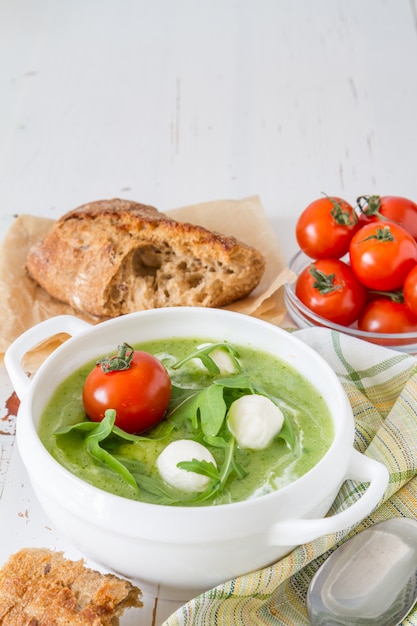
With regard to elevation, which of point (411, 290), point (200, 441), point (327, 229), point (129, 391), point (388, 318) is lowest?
point (388, 318)

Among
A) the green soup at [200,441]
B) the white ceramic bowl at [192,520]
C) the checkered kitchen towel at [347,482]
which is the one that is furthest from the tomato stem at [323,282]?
the white ceramic bowl at [192,520]

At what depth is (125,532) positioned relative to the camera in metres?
1.67

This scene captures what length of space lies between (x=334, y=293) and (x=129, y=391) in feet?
3.43

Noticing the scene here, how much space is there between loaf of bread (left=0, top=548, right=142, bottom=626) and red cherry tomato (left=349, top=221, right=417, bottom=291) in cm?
134

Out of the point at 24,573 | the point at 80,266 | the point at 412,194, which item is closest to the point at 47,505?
the point at 24,573

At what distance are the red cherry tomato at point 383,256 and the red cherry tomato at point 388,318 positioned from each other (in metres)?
0.06

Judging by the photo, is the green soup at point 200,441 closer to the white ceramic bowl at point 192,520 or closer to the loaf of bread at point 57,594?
the white ceramic bowl at point 192,520

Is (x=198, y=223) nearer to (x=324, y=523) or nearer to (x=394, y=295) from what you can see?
(x=394, y=295)

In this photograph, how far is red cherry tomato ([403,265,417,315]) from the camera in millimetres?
2631

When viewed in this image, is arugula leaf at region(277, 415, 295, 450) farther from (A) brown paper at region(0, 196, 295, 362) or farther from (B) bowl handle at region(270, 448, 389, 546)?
(A) brown paper at region(0, 196, 295, 362)

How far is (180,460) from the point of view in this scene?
1807mm

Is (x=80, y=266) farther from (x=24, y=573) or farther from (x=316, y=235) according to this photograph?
(x=24, y=573)

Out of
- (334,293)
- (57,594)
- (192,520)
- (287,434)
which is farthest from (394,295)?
(57,594)

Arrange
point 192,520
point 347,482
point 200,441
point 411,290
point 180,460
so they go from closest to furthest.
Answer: point 192,520
point 180,460
point 200,441
point 347,482
point 411,290
